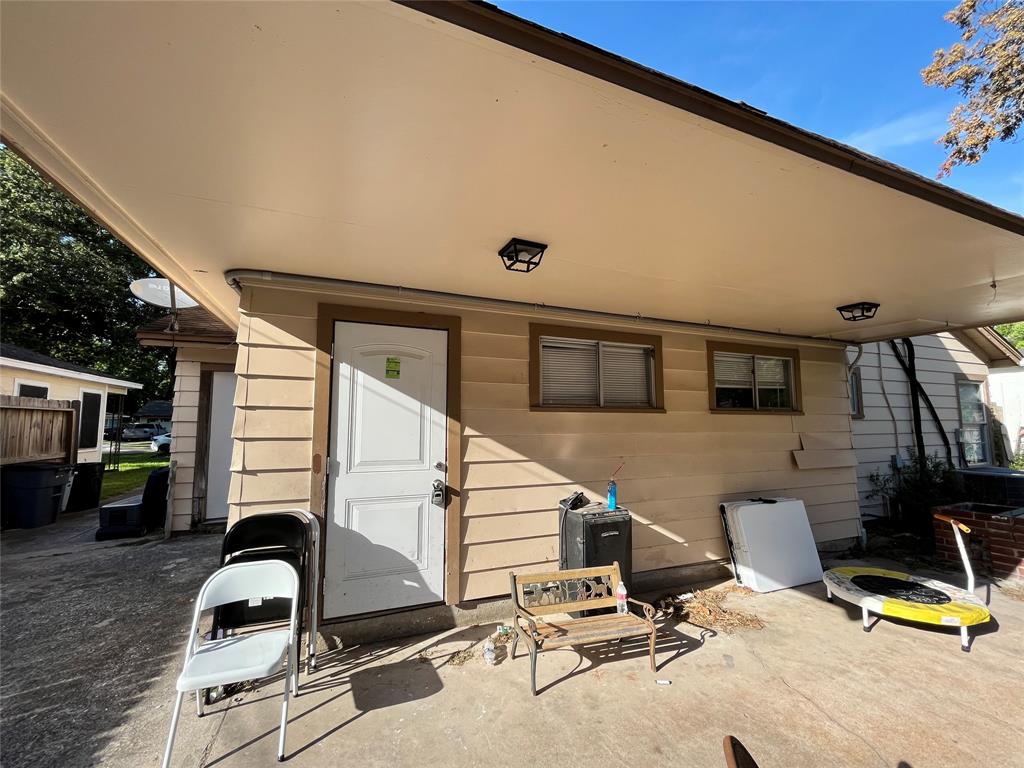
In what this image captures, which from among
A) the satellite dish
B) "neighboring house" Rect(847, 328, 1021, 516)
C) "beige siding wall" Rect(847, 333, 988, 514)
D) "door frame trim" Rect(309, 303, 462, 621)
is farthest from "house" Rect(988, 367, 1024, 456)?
the satellite dish

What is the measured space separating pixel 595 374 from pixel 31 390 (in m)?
10.3

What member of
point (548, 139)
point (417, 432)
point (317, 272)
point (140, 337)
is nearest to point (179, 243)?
point (317, 272)

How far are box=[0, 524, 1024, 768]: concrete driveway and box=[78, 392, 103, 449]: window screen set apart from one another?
7.62 m

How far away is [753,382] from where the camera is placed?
4938 mm

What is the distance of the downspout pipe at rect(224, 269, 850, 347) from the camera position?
118 inches

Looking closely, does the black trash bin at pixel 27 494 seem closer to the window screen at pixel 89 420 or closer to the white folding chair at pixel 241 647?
the window screen at pixel 89 420

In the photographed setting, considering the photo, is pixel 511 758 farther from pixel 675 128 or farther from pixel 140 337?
pixel 140 337

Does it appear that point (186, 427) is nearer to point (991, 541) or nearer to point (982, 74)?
point (991, 541)

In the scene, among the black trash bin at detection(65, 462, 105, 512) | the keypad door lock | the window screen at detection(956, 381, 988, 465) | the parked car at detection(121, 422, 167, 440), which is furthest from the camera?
the parked car at detection(121, 422, 167, 440)

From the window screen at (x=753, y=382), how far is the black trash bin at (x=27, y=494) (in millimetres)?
9418

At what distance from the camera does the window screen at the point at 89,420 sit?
360 inches

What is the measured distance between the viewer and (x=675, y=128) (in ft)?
5.02

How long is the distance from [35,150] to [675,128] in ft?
7.81

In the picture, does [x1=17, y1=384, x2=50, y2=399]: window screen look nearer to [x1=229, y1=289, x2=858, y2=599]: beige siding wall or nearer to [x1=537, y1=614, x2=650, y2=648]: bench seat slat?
[x1=229, y1=289, x2=858, y2=599]: beige siding wall
